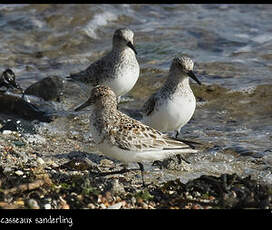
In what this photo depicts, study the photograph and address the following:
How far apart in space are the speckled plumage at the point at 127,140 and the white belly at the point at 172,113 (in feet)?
3.43

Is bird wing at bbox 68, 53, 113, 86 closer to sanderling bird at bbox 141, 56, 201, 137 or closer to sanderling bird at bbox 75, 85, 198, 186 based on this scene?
sanderling bird at bbox 141, 56, 201, 137

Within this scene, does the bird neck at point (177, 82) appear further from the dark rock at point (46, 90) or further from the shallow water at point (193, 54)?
the dark rock at point (46, 90)

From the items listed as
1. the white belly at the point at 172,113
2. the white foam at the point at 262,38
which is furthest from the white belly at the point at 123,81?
the white foam at the point at 262,38

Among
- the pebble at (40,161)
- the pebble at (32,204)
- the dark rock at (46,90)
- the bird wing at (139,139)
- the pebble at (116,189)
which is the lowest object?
the dark rock at (46,90)

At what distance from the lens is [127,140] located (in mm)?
6191

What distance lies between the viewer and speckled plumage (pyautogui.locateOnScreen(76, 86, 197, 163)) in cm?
618

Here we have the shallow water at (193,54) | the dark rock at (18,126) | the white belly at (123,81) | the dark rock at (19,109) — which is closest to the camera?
the dark rock at (18,126)

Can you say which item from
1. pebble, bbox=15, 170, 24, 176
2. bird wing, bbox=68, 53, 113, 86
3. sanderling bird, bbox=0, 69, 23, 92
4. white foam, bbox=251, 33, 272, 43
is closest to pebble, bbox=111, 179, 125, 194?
pebble, bbox=15, 170, 24, 176

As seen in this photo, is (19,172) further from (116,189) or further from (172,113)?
(172,113)

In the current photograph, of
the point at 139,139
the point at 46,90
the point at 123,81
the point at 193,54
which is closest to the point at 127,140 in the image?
the point at 139,139

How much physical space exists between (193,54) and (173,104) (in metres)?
5.39

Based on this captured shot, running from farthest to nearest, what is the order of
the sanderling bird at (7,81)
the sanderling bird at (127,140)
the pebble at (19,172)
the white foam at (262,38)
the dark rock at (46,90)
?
the white foam at (262,38) < the dark rock at (46,90) < the sanderling bird at (7,81) < the sanderling bird at (127,140) < the pebble at (19,172)

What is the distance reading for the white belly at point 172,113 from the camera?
748cm

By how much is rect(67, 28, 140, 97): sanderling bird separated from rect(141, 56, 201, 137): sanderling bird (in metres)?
1.61
